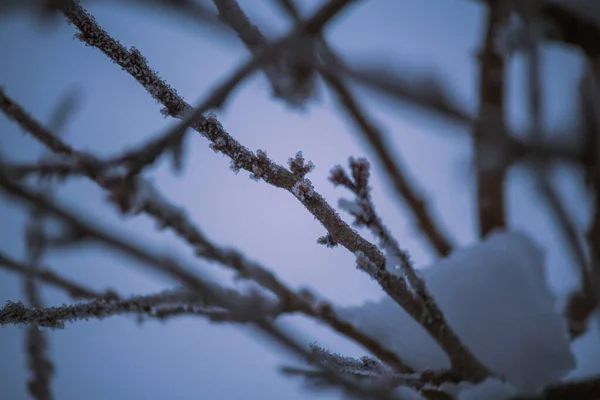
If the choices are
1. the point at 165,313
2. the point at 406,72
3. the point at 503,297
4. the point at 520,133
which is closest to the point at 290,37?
the point at 406,72

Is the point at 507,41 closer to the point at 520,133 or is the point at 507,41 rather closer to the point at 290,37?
the point at 520,133

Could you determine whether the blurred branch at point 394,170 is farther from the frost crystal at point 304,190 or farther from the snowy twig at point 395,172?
the frost crystal at point 304,190

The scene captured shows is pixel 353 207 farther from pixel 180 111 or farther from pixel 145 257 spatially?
pixel 180 111

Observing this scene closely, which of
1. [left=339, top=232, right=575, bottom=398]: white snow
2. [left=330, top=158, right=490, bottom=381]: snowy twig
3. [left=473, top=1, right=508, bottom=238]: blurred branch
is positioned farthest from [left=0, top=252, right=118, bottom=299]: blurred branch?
[left=473, top=1, right=508, bottom=238]: blurred branch

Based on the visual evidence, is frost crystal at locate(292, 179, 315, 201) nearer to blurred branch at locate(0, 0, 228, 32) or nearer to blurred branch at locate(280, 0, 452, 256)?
blurred branch at locate(280, 0, 452, 256)

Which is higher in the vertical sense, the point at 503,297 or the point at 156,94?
the point at 156,94

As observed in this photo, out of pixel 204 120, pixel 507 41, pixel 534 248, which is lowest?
pixel 534 248

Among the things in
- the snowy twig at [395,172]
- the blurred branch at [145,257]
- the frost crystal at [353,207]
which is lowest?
the blurred branch at [145,257]

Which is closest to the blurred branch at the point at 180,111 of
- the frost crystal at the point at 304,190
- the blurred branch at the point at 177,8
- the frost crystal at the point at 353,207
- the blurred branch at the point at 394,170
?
the frost crystal at the point at 304,190
